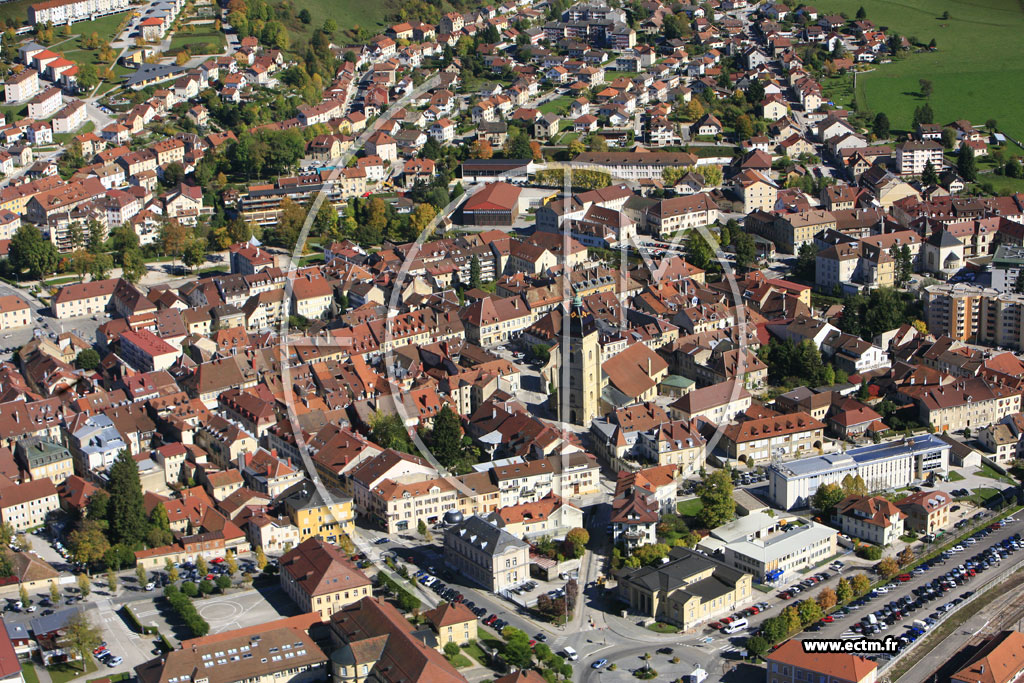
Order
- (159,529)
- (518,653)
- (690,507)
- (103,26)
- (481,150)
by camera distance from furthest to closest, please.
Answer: (103,26) → (481,150) → (690,507) → (159,529) → (518,653)

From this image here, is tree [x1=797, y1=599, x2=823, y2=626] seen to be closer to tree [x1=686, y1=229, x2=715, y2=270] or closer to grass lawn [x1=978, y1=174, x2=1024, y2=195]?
tree [x1=686, y1=229, x2=715, y2=270]

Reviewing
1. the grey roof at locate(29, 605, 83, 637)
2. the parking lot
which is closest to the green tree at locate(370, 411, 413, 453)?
the grey roof at locate(29, 605, 83, 637)

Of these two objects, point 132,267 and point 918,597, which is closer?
point 918,597

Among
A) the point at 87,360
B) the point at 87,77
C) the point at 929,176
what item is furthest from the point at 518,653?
the point at 87,77

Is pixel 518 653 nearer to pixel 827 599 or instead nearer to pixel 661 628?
pixel 661 628

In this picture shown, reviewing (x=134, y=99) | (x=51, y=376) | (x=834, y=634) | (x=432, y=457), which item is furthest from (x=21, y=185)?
(x=834, y=634)

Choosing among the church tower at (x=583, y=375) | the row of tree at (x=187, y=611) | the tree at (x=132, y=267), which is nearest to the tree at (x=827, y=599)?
the church tower at (x=583, y=375)
